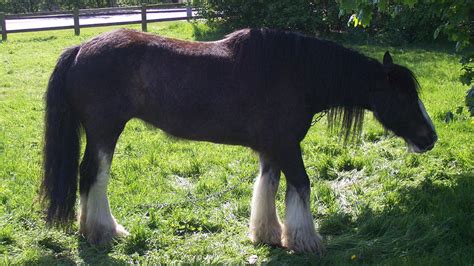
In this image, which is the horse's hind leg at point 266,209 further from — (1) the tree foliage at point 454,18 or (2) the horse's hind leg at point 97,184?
(1) the tree foliage at point 454,18

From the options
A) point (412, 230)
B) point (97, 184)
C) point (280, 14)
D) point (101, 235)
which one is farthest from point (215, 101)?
point (280, 14)

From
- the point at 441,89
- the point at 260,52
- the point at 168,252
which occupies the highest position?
the point at 260,52

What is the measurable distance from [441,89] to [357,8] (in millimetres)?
5502

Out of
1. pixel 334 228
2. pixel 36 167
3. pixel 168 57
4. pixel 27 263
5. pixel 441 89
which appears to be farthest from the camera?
pixel 441 89

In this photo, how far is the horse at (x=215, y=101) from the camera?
4.39 metres

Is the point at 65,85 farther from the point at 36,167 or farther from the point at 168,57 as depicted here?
the point at 36,167

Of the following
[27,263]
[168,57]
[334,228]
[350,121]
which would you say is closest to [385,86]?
[350,121]

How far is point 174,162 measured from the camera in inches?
250

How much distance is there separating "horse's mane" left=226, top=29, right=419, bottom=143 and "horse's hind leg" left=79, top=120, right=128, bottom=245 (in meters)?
1.34

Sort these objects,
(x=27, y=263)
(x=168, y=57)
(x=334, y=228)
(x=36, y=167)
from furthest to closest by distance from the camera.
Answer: (x=36, y=167) < (x=334, y=228) < (x=168, y=57) < (x=27, y=263)

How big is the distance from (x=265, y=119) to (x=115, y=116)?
129cm

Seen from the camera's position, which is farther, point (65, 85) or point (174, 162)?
point (174, 162)

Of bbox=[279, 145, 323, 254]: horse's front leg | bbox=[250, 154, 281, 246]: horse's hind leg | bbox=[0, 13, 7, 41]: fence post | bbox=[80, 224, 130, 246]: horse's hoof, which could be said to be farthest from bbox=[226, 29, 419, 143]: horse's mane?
bbox=[0, 13, 7, 41]: fence post

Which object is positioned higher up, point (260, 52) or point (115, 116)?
point (260, 52)
